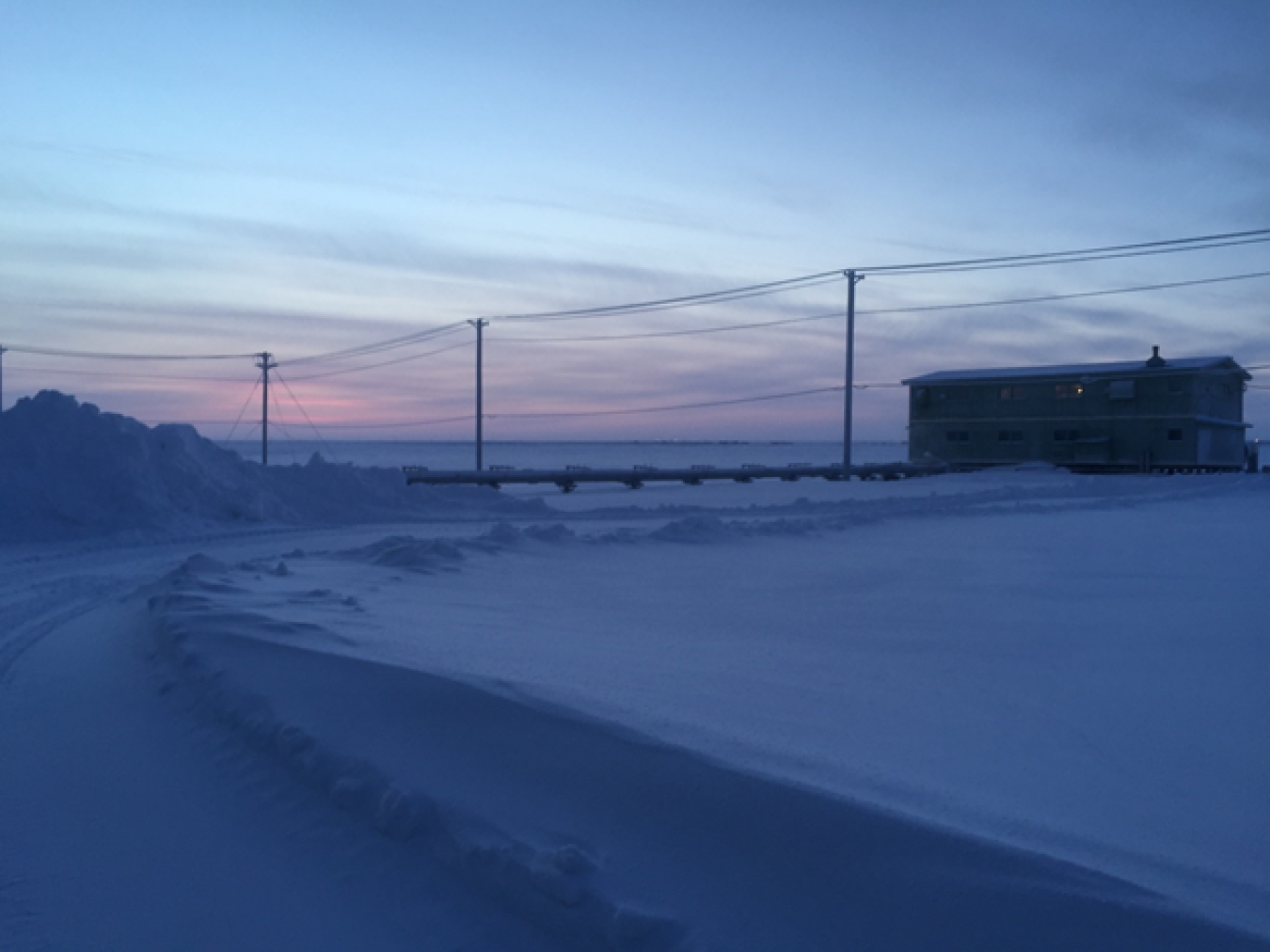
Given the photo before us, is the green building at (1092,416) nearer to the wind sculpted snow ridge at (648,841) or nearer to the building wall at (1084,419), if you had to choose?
the building wall at (1084,419)

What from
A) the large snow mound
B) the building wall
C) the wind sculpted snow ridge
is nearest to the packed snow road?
the wind sculpted snow ridge

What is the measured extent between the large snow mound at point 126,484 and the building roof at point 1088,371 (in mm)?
37596

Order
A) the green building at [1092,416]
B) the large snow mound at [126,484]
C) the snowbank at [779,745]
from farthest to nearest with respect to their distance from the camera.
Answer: the green building at [1092,416], the large snow mound at [126,484], the snowbank at [779,745]

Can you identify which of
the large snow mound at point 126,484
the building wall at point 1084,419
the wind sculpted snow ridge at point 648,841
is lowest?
the wind sculpted snow ridge at point 648,841

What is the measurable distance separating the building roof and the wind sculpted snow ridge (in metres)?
50.1

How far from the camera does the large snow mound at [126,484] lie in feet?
62.9

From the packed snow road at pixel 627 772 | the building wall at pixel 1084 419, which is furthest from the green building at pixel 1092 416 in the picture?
the packed snow road at pixel 627 772

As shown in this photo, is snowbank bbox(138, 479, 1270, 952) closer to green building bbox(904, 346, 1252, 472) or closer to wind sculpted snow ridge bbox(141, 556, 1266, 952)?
wind sculpted snow ridge bbox(141, 556, 1266, 952)

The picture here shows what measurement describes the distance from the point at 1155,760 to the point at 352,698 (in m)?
4.92

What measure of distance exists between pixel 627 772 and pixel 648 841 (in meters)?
0.52

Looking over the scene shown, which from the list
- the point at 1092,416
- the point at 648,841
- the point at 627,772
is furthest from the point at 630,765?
the point at 1092,416

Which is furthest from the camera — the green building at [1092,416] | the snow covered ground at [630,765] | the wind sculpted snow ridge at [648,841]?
the green building at [1092,416]

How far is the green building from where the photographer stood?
1859 inches

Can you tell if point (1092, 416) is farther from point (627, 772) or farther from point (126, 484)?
point (627, 772)
